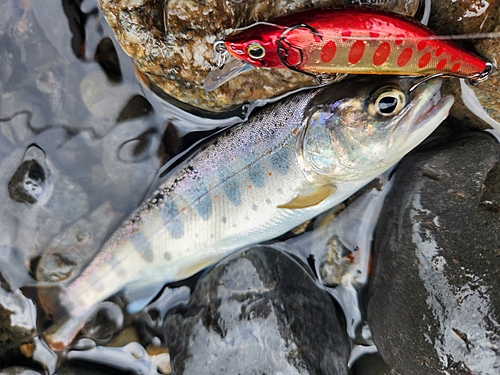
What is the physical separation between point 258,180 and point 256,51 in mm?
826

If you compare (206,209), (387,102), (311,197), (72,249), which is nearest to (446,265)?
(311,197)

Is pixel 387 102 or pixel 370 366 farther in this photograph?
pixel 370 366

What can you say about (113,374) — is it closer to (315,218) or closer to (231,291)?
(231,291)

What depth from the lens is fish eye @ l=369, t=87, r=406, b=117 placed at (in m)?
2.03

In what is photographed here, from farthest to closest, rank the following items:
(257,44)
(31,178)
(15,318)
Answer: (15,318)
(31,178)
(257,44)

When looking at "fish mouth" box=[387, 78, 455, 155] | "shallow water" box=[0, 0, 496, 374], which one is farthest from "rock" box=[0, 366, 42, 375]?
"fish mouth" box=[387, 78, 455, 155]

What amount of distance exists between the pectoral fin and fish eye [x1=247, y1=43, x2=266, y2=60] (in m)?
0.92

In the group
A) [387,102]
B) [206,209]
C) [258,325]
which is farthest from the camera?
[206,209]

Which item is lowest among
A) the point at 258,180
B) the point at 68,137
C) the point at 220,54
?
the point at 258,180

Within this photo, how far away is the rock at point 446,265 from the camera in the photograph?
7.14 feet

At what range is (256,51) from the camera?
1.87 meters

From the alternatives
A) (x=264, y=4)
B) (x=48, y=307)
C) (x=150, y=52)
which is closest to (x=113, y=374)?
(x=48, y=307)

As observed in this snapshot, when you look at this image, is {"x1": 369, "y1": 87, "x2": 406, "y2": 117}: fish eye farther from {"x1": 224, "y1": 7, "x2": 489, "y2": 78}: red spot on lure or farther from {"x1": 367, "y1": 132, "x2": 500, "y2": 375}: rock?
{"x1": 367, "y1": 132, "x2": 500, "y2": 375}: rock

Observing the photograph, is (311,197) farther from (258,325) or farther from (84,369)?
(84,369)
